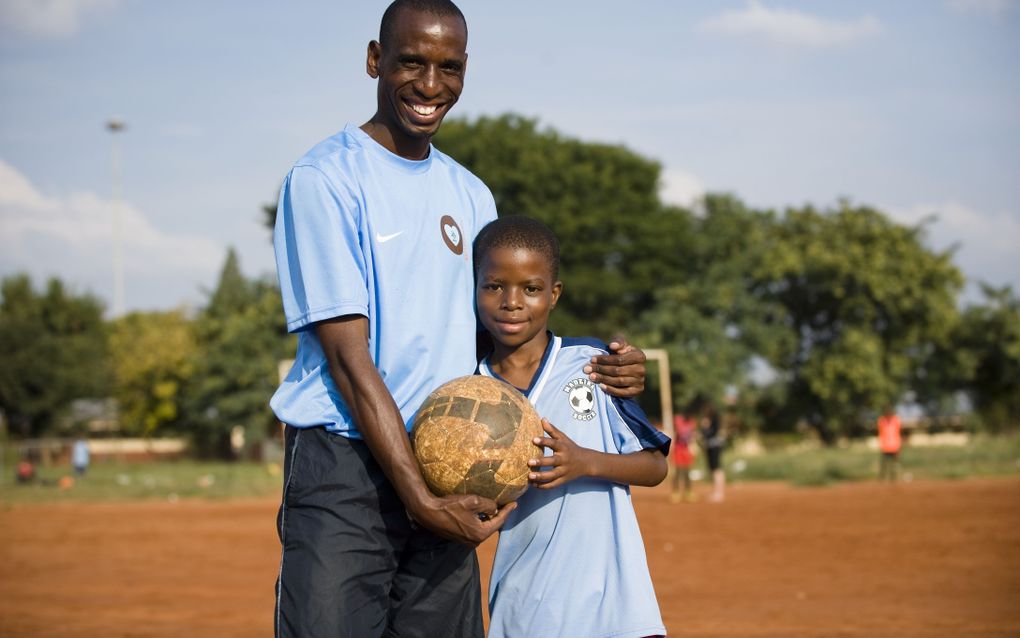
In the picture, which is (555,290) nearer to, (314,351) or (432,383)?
(432,383)

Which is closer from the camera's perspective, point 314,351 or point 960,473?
point 314,351

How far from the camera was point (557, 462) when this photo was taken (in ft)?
11.5

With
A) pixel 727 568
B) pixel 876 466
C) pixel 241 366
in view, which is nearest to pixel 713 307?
pixel 876 466

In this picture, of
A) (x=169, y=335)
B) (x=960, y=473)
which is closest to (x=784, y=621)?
(x=960, y=473)

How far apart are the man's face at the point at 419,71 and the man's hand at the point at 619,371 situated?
1.01 m

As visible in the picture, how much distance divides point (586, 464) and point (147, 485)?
33070 millimetres

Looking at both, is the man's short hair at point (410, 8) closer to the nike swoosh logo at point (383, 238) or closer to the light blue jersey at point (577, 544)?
the nike swoosh logo at point (383, 238)

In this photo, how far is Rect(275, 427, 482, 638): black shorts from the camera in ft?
10.2

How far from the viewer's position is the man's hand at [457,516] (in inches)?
123

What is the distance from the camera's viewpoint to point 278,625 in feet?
10.3

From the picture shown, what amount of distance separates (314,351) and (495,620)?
4.00 feet

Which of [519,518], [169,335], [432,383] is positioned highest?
[169,335]

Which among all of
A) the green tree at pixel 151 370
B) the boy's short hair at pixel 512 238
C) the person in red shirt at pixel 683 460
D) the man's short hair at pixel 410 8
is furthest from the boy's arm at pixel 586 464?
the green tree at pixel 151 370

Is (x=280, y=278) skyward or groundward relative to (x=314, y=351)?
skyward
